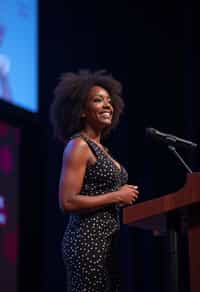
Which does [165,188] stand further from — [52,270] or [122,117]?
[52,270]

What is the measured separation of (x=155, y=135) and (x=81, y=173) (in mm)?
282

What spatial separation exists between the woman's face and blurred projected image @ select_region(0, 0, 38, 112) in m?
1.41

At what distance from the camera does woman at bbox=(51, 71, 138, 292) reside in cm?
202

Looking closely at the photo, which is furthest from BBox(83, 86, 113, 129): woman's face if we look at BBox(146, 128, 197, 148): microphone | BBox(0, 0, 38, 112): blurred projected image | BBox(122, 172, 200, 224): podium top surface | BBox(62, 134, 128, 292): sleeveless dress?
BBox(0, 0, 38, 112): blurred projected image

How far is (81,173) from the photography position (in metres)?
2.07

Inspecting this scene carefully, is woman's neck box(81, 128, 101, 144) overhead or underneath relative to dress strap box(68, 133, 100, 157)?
overhead

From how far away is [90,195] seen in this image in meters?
2.10

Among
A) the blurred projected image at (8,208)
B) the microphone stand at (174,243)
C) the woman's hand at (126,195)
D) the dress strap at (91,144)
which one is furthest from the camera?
the blurred projected image at (8,208)

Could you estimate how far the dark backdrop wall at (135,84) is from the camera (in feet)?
13.6

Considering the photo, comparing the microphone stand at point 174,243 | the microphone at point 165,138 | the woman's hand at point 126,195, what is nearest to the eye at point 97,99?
the microphone at point 165,138

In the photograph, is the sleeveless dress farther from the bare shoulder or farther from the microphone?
the microphone

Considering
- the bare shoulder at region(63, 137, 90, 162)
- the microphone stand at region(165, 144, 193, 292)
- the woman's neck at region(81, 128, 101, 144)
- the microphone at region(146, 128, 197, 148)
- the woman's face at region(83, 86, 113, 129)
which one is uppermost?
the woman's face at region(83, 86, 113, 129)

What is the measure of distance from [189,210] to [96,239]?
15.3 inches

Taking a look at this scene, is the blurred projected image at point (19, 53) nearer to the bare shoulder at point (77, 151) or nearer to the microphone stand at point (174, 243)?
the bare shoulder at point (77, 151)
